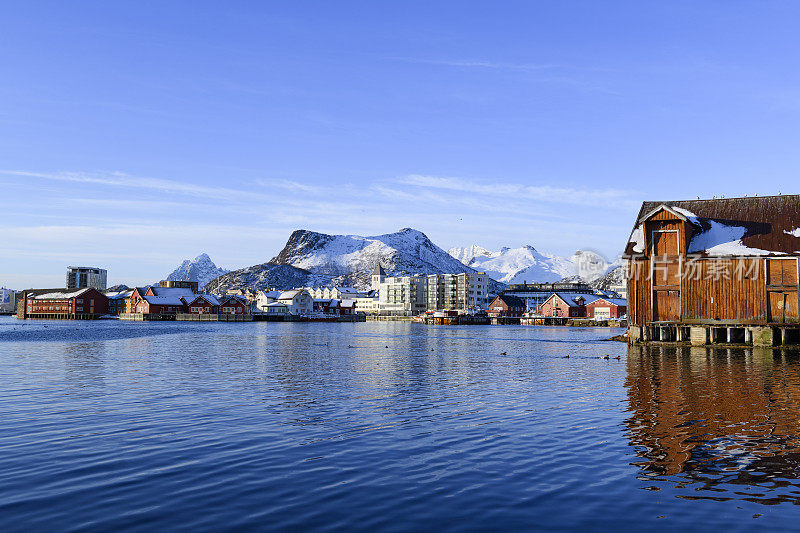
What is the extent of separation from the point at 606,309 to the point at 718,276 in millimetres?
113999

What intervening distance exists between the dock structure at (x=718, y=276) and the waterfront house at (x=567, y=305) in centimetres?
11632

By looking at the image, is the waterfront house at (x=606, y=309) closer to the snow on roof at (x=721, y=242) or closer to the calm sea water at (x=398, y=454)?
the snow on roof at (x=721, y=242)

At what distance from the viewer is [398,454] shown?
16062 millimetres

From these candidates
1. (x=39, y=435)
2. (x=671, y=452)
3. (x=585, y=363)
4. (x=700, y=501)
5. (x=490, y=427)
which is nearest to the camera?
(x=700, y=501)

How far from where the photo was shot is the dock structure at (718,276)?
2253 inches

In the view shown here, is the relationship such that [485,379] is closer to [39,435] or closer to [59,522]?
[39,435]

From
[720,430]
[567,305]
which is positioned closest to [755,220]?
[720,430]

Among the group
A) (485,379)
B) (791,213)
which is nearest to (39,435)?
(485,379)

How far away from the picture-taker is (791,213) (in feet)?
202

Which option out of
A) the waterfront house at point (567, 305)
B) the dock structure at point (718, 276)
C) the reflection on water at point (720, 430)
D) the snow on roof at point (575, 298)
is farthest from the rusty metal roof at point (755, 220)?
the snow on roof at point (575, 298)

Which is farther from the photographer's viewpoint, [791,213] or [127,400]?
[791,213]

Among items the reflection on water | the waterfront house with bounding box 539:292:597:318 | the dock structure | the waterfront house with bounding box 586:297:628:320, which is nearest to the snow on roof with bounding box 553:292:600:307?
the waterfront house with bounding box 539:292:597:318

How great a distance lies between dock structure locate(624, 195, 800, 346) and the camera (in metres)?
57.2

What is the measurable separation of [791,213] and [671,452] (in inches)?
2180
